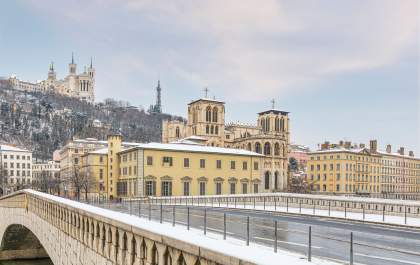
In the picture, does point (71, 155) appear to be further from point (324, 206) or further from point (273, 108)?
point (324, 206)

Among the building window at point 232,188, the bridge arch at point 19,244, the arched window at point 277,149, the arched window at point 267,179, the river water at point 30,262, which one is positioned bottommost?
the river water at point 30,262

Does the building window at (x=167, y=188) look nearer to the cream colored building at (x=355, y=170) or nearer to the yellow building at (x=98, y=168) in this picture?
the yellow building at (x=98, y=168)

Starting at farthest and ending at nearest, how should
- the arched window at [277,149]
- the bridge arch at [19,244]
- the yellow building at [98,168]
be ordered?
the arched window at [277,149], the yellow building at [98,168], the bridge arch at [19,244]

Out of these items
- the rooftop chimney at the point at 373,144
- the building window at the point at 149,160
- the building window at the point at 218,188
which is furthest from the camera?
the rooftop chimney at the point at 373,144

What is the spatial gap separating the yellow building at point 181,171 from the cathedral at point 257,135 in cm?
3334

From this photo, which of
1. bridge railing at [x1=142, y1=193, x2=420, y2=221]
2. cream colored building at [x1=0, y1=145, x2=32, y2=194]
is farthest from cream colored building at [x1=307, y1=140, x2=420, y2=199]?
cream colored building at [x1=0, y1=145, x2=32, y2=194]

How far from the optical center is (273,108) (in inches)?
5266

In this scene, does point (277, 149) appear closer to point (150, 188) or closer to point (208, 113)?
point (208, 113)

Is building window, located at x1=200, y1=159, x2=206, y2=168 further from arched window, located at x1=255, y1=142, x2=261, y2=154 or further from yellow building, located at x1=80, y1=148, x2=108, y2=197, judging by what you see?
arched window, located at x1=255, y1=142, x2=261, y2=154

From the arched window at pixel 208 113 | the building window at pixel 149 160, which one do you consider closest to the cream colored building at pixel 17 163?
the arched window at pixel 208 113

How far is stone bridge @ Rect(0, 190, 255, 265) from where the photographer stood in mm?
11172

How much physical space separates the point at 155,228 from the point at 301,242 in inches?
191

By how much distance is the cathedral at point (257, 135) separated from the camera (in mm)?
114881

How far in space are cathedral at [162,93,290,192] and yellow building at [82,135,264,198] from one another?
3334cm
